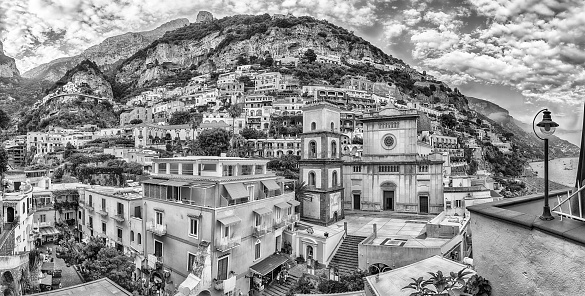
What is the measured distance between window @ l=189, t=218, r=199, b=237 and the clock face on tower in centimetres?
1847

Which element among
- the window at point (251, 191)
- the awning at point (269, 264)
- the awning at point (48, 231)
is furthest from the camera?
the awning at point (48, 231)

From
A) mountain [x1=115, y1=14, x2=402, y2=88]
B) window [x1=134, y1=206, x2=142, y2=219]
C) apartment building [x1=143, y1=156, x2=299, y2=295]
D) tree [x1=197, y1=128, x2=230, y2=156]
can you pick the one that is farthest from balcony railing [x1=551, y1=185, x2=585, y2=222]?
mountain [x1=115, y1=14, x2=402, y2=88]

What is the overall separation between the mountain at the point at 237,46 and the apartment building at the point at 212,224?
3948 inches

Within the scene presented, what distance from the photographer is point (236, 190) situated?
17.4 m

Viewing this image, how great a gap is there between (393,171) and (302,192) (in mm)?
8671

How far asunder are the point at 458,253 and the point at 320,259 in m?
7.38

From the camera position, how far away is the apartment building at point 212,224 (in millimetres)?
16031

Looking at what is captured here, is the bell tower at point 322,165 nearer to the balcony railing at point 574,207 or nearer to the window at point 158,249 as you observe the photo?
the window at point 158,249

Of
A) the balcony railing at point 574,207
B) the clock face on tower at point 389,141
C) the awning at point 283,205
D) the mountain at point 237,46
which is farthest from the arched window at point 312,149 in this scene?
the mountain at point 237,46

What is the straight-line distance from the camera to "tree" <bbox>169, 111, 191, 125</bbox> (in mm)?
80000

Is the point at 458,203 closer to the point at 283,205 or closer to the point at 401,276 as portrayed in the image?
the point at 283,205

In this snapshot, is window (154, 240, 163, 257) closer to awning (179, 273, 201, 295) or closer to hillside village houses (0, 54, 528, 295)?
hillside village houses (0, 54, 528, 295)

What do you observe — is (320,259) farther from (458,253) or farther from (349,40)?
(349,40)

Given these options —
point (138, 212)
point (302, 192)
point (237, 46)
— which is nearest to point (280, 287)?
point (302, 192)
